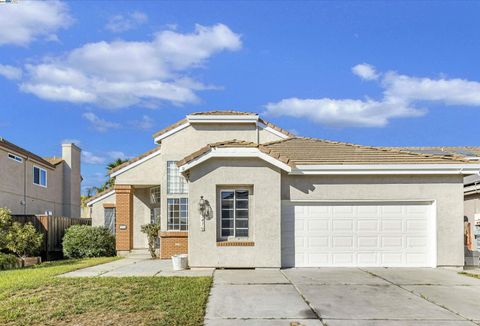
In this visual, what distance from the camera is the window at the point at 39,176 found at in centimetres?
2681

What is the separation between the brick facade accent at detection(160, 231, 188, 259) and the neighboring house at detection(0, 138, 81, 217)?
37.4 ft

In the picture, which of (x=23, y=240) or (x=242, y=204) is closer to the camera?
(x=242, y=204)

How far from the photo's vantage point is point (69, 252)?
63.1 feet

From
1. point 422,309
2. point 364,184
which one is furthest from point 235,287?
point 364,184

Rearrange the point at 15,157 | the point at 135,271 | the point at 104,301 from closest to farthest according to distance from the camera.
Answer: the point at 104,301 → the point at 135,271 → the point at 15,157

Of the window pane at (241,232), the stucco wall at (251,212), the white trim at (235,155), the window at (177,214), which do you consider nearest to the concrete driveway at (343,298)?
the stucco wall at (251,212)

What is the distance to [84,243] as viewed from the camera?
1931 centimetres

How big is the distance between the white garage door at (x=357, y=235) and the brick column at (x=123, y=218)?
886 centimetres

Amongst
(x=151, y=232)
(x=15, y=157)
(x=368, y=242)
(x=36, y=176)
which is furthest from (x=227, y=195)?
(x=36, y=176)

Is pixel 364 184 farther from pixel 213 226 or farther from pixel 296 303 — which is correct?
pixel 296 303

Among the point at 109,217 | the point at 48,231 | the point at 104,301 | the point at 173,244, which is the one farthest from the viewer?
the point at 109,217

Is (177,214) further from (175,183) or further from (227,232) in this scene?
(227,232)

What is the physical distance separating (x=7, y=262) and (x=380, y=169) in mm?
14387

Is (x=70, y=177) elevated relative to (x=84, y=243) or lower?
elevated
